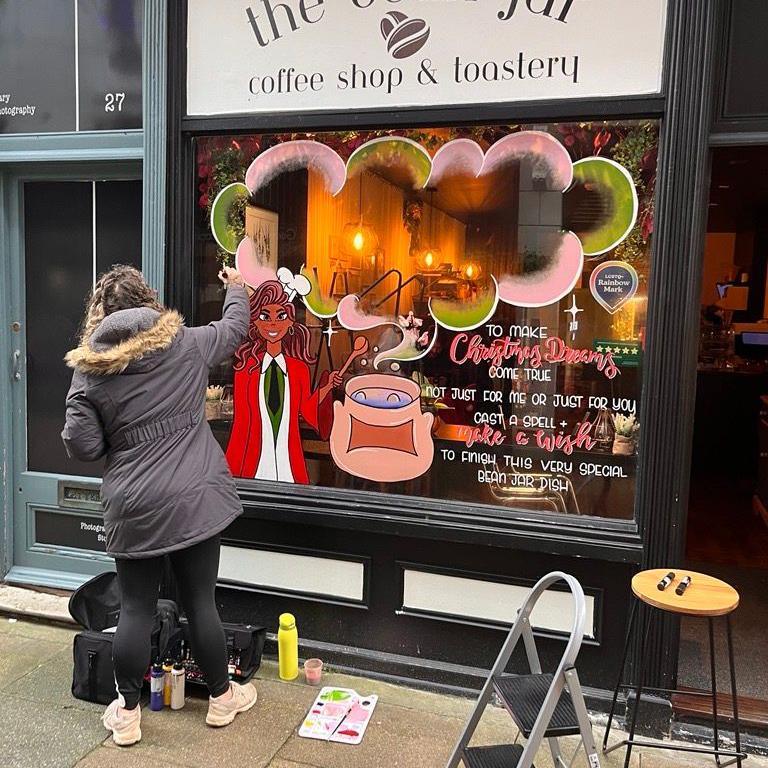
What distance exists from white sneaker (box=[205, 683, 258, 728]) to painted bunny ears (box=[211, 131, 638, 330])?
180cm

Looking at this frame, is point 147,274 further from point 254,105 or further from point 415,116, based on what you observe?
point 415,116

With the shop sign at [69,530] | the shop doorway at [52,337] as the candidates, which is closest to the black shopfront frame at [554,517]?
the shop doorway at [52,337]

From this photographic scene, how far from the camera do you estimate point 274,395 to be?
3896 mm

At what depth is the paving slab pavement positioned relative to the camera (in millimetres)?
3006

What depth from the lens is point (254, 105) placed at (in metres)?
3.76

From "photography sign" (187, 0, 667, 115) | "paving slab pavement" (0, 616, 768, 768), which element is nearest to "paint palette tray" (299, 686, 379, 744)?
"paving slab pavement" (0, 616, 768, 768)

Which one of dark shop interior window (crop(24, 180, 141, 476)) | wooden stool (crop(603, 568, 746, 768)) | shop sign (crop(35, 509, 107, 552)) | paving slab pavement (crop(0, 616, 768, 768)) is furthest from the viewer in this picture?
shop sign (crop(35, 509, 107, 552))

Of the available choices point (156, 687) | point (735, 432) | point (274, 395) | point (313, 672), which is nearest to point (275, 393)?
point (274, 395)

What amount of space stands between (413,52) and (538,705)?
2816mm

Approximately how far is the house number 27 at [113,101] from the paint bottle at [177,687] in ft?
9.49

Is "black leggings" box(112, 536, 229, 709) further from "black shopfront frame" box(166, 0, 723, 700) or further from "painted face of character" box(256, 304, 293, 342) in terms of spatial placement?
"painted face of character" box(256, 304, 293, 342)

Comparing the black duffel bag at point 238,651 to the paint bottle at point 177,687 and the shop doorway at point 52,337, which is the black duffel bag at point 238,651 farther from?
the shop doorway at point 52,337

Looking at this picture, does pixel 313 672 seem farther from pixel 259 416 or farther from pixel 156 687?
pixel 259 416

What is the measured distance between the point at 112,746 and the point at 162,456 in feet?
3.98
